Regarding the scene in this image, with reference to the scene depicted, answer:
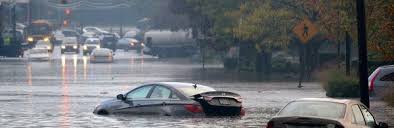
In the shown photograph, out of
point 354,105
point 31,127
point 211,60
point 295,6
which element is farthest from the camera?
point 211,60

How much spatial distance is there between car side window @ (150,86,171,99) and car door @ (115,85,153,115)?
146 mm

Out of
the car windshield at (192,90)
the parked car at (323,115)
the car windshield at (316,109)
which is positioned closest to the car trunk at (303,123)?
the parked car at (323,115)

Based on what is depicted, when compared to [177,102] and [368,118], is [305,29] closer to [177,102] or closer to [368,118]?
[177,102]

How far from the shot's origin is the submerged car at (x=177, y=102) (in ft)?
97.6

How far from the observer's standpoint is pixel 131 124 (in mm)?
27688

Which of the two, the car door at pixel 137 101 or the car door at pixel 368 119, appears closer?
the car door at pixel 368 119

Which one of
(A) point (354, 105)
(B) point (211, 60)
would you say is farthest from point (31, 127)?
(B) point (211, 60)

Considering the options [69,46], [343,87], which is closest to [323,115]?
[343,87]

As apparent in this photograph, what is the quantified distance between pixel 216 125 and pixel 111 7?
15299 cm

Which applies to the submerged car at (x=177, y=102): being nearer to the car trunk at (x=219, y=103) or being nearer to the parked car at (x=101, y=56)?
the car trunk at (x=219, y=103)

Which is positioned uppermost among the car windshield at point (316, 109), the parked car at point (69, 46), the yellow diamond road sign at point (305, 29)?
the parked car at point (69, 46)

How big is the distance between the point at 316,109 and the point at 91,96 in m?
22.5

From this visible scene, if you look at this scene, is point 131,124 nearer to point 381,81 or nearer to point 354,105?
point 354,105

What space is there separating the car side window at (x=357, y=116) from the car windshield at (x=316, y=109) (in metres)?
0.22
